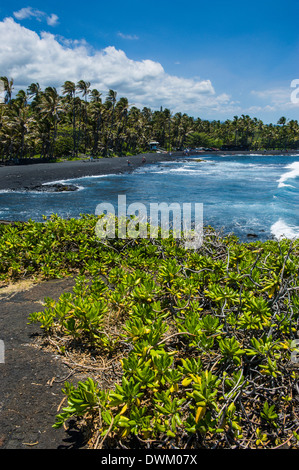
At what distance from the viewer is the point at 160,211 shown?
64.8 ft

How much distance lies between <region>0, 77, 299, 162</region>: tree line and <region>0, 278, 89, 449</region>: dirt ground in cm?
4276

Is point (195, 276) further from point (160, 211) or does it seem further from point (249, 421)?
point (160, 211)

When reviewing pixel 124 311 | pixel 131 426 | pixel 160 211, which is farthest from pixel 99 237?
pixel 160 211

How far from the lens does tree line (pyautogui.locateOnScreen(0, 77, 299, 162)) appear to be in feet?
144

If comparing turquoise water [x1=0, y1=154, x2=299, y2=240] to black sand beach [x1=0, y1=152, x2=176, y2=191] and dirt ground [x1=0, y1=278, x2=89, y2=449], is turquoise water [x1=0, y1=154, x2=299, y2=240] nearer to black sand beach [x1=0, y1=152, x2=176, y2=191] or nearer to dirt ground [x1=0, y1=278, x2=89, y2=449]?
black sand beach [x1=0, y1=152, x2=176, y2=191]

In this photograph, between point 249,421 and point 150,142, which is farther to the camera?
point 150,142

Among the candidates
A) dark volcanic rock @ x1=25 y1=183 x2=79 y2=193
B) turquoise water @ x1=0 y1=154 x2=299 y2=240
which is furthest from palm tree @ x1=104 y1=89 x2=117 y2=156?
dark volcanic rock @ x1=25 y1=183 x2=79 y2=193

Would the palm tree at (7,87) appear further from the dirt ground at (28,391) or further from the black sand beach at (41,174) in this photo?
the dirt ground at (28,391)

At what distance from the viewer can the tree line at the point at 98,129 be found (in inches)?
1728

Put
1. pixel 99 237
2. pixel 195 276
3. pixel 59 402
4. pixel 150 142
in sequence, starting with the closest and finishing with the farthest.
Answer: pixel 59 402
pixel 195 276
pixel 99 237
pixel 150 142

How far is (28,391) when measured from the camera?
241 cm

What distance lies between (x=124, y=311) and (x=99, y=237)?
94.3 inches
